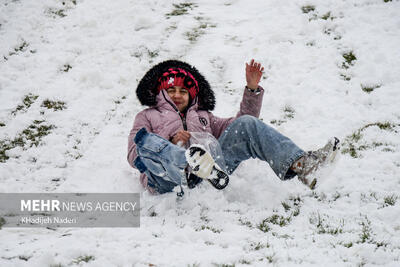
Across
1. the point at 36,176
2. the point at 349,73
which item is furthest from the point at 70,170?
the point at 349,73

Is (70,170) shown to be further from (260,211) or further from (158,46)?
(158,46)

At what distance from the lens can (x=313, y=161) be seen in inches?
143

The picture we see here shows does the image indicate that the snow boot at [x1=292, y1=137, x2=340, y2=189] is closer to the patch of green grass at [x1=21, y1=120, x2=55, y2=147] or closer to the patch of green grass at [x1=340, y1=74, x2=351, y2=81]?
the patch of green grass at [x1=340, y1=74, x2=351, y2=81]

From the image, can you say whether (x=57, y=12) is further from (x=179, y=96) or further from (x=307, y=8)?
(x=307, y=8)

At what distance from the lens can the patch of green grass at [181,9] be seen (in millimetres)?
10235

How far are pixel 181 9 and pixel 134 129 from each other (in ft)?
23.9

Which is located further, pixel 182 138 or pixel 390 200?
pixel 182 138

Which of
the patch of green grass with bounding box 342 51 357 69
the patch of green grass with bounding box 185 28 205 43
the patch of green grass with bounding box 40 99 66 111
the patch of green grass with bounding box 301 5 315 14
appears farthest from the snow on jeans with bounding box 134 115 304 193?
the patch of green grass with bounding box 301 5 315 14

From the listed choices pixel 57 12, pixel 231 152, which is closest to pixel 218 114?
pixel 231 152

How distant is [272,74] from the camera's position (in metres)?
7.23

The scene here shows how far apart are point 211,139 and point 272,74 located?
11.8ft

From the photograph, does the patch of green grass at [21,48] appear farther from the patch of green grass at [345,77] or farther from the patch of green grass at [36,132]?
the patch of green grass at [345,77]

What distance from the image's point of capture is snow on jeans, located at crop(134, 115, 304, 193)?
3.65m

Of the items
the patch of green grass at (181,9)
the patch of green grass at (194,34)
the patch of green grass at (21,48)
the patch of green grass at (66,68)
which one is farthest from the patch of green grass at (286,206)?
the patch of green grass at (181,9)
